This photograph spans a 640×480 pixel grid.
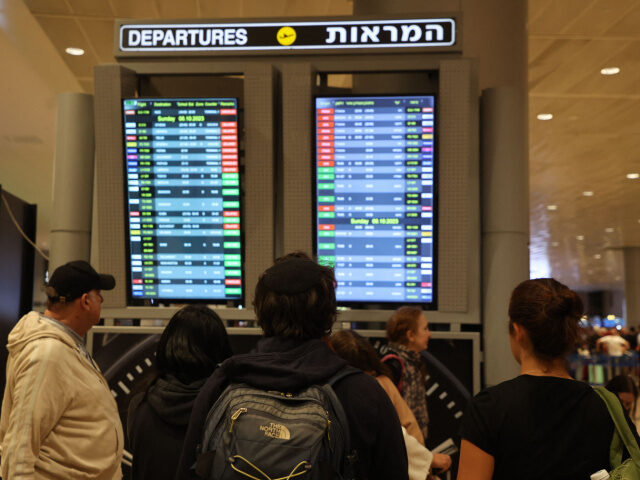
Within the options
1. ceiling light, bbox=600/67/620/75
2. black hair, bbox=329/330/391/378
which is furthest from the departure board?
ceiling light, bbox=600/67/620/75

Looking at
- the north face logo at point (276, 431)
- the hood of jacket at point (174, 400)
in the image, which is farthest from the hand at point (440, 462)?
the north face logo at point (276, 431)

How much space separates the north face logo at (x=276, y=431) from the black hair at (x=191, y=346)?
839 millimetres

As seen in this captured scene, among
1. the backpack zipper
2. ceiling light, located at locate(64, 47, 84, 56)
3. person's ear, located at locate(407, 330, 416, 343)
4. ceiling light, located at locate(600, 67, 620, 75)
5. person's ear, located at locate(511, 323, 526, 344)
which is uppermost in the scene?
ceiling light, located at locate(64, 47, 84, 56)

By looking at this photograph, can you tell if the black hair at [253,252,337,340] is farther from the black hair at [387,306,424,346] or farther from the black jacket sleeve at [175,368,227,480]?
the black hair at [387,306,424,346]

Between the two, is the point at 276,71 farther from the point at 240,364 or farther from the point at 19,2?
the point at 19,2

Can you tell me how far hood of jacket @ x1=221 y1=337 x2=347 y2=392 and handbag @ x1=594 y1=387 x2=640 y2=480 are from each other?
2.52ft

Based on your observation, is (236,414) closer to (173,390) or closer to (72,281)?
(173,390)

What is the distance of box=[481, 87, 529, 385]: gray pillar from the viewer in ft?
12.3

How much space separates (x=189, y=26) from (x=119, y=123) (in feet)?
2.19

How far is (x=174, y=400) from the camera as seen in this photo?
2422 mm

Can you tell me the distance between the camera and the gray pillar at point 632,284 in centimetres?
2798

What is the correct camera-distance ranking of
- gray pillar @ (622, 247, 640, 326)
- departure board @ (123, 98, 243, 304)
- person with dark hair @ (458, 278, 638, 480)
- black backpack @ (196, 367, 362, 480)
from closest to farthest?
black backpack @ (196, 367, 362, 480) < person with dark hair @ (458, 278, 638, 480) < departure board @ (123, 98, 243, 304) < gray pillar @ (622, 247, 640, 326)

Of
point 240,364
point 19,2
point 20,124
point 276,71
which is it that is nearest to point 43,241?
point 20,124

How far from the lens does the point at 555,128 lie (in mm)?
11977
